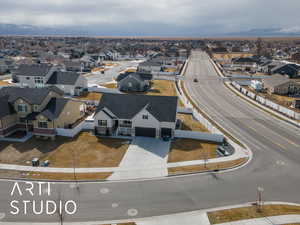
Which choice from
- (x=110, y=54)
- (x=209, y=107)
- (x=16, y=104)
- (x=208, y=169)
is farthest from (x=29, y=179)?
(x=110, y=54)

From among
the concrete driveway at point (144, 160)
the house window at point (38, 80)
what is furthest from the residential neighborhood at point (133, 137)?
the house window at point (38, 80)

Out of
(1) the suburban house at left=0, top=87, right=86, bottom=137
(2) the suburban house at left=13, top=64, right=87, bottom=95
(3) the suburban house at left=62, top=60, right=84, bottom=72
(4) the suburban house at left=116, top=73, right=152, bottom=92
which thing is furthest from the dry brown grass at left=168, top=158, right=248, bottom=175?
(3) the suburban house at left=62, top=60, right=84, bottom=72

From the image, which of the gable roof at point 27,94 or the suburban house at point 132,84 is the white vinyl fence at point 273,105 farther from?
the gable roof at point 27,94

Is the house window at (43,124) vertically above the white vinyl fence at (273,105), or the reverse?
the white vinyl fence at (273,105)

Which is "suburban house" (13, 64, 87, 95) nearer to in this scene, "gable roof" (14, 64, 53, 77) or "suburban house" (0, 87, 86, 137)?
"gable roof" (14, 64, 53, 77)

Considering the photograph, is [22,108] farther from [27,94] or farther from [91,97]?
[91,97]
